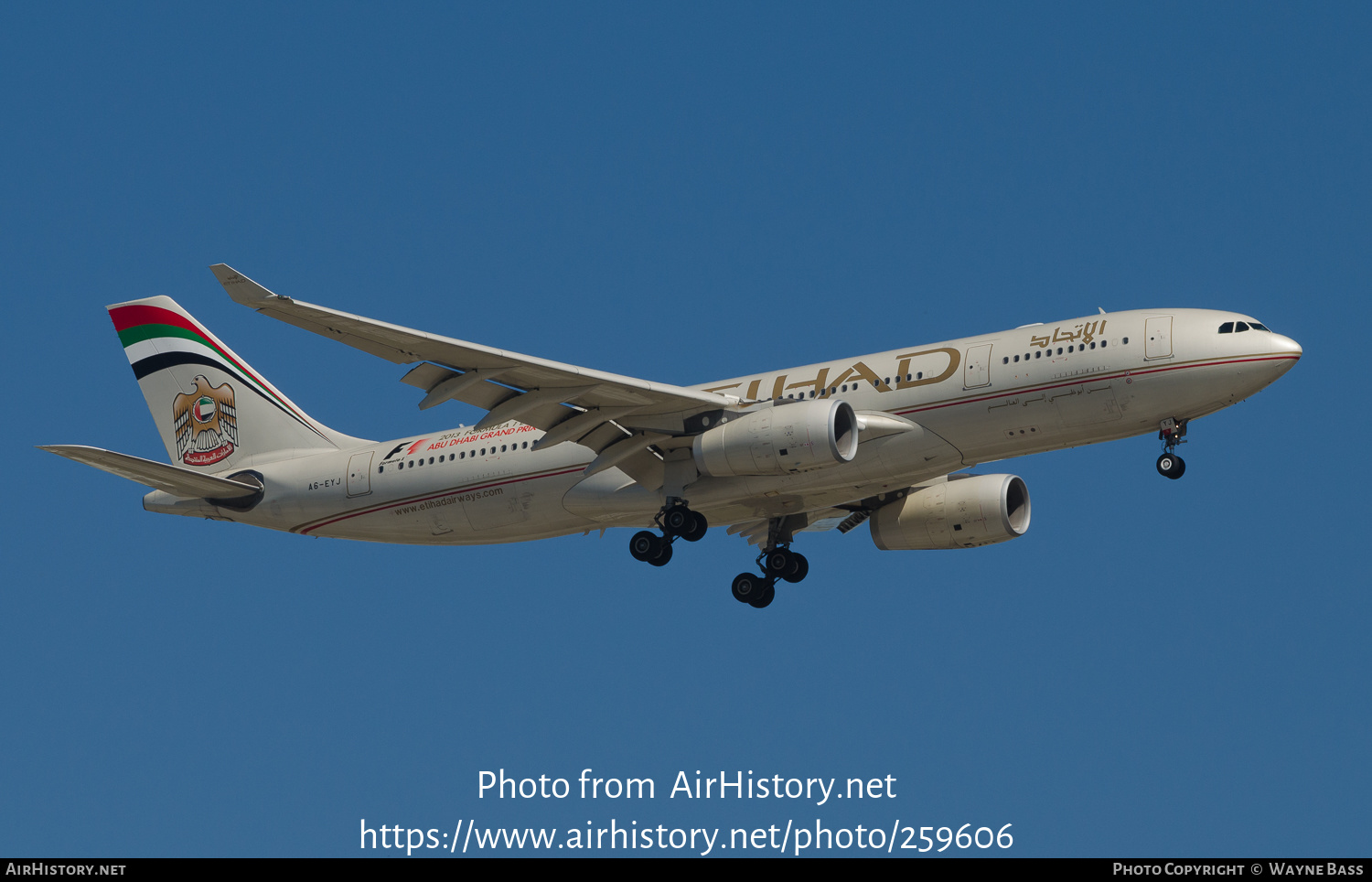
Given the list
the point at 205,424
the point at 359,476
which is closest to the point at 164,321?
the point at 205,424

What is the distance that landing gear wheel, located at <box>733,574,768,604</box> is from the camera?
127 ft

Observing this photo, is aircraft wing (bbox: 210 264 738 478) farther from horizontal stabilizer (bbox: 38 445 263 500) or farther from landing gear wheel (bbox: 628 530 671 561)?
horizontal stabilizer (bbox: 38 445 263 500)

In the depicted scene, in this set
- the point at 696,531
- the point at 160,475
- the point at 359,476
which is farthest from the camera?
the point at 359,476

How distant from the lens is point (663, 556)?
35.1 m

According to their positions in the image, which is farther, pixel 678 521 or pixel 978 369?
pixel 678 521

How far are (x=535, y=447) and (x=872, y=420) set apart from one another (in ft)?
22.6

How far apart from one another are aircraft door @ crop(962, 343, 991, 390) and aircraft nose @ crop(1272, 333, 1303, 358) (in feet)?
17.7

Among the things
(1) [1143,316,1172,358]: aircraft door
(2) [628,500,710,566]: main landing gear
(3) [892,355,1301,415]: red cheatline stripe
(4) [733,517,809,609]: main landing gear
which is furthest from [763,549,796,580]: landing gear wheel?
(1) [1143,316,1172,358]: aircraft door

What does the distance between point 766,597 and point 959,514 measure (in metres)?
4.93

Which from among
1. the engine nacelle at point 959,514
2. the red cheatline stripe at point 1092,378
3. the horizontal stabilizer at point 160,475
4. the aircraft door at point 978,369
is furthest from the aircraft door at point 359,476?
the aircraft door at point 978,369

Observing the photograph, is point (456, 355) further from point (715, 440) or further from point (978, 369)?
point (978, 369)

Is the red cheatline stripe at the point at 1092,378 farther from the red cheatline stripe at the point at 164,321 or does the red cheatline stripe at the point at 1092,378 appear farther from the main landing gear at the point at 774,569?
the red cheatline stripe at the point at 164,321

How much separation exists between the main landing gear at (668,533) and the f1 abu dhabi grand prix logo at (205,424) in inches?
464
